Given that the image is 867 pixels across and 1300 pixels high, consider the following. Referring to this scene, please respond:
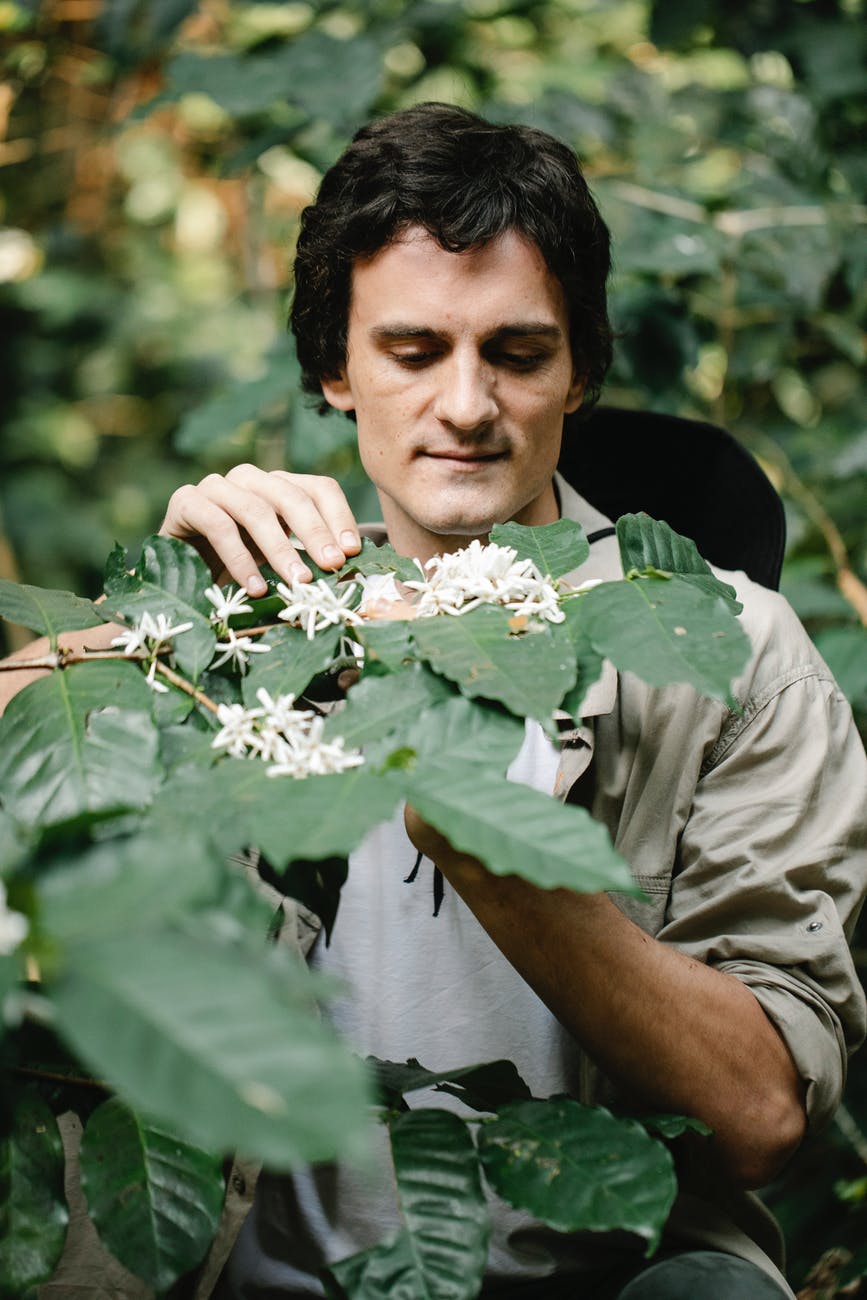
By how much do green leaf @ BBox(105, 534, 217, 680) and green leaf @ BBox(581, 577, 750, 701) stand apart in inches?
12.5

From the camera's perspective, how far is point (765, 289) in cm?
239

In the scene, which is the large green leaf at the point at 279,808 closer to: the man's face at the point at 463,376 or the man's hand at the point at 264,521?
the man's hand at the point at 264,521

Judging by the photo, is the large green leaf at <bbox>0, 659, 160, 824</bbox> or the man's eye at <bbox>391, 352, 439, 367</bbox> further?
the man's eye at <bbox>391, 352, 439, 367</bbox>

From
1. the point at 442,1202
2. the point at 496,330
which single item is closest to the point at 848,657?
the point at 496,330

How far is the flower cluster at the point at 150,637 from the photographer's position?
0.92m

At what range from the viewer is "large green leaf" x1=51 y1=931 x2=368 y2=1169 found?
42 centimetres

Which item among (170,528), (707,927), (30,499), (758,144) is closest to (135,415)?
(30,499)

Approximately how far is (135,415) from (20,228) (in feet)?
2.60

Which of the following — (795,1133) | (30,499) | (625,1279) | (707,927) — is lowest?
(30,499)

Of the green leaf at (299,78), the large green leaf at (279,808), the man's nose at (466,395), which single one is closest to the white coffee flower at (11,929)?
the large green leaf at (279,808)

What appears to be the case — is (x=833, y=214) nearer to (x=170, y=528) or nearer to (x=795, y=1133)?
(x=170, y=528)

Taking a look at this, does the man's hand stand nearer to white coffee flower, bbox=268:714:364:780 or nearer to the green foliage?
the green foliage

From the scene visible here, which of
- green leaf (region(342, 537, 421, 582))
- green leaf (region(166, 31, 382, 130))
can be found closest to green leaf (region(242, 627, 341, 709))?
green leaf (region(342, 537, 421, 582))

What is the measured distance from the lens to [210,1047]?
437 mm
